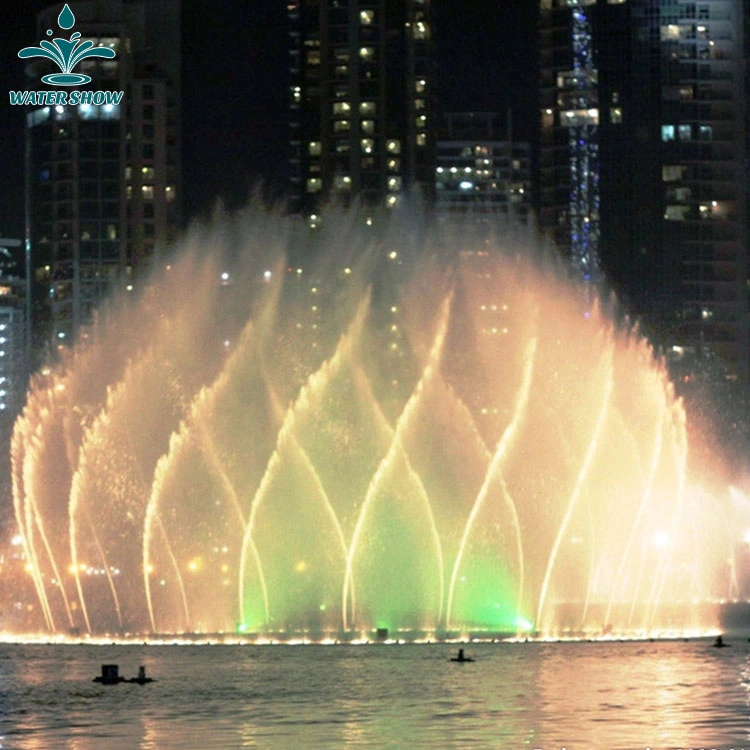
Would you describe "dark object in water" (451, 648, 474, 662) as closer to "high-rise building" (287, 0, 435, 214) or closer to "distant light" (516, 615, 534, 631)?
"distant light" (516, 615, 534, 631)

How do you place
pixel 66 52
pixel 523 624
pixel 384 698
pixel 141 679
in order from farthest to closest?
pixel 66 52
pixel 523 624
pixel 141 679
pixel 384 698

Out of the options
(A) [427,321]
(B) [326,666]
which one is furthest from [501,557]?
(B) [326,666]

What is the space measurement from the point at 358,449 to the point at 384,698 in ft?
99.7

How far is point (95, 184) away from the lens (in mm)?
155625

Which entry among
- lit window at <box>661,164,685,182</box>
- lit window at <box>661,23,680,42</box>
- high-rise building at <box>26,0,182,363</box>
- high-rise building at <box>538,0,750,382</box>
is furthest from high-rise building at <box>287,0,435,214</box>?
lit window at <box>661,164,685,182</box>

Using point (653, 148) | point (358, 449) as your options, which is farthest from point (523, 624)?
point (653, 148)

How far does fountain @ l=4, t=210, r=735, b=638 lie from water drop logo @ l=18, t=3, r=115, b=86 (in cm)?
6938

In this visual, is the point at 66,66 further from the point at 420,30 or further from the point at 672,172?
the point at 672,172

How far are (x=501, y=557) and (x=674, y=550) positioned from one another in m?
32.2

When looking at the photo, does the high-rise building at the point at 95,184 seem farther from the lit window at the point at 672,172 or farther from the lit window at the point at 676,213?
the lit window at the point at 676,213

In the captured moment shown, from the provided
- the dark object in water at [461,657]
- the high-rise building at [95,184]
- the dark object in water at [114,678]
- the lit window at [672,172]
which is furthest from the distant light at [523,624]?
the high-rise building at [95,184]

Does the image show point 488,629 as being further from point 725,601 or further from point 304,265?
point 725,601

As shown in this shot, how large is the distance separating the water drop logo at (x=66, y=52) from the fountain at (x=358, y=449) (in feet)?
228

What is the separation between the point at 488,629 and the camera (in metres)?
75.3
